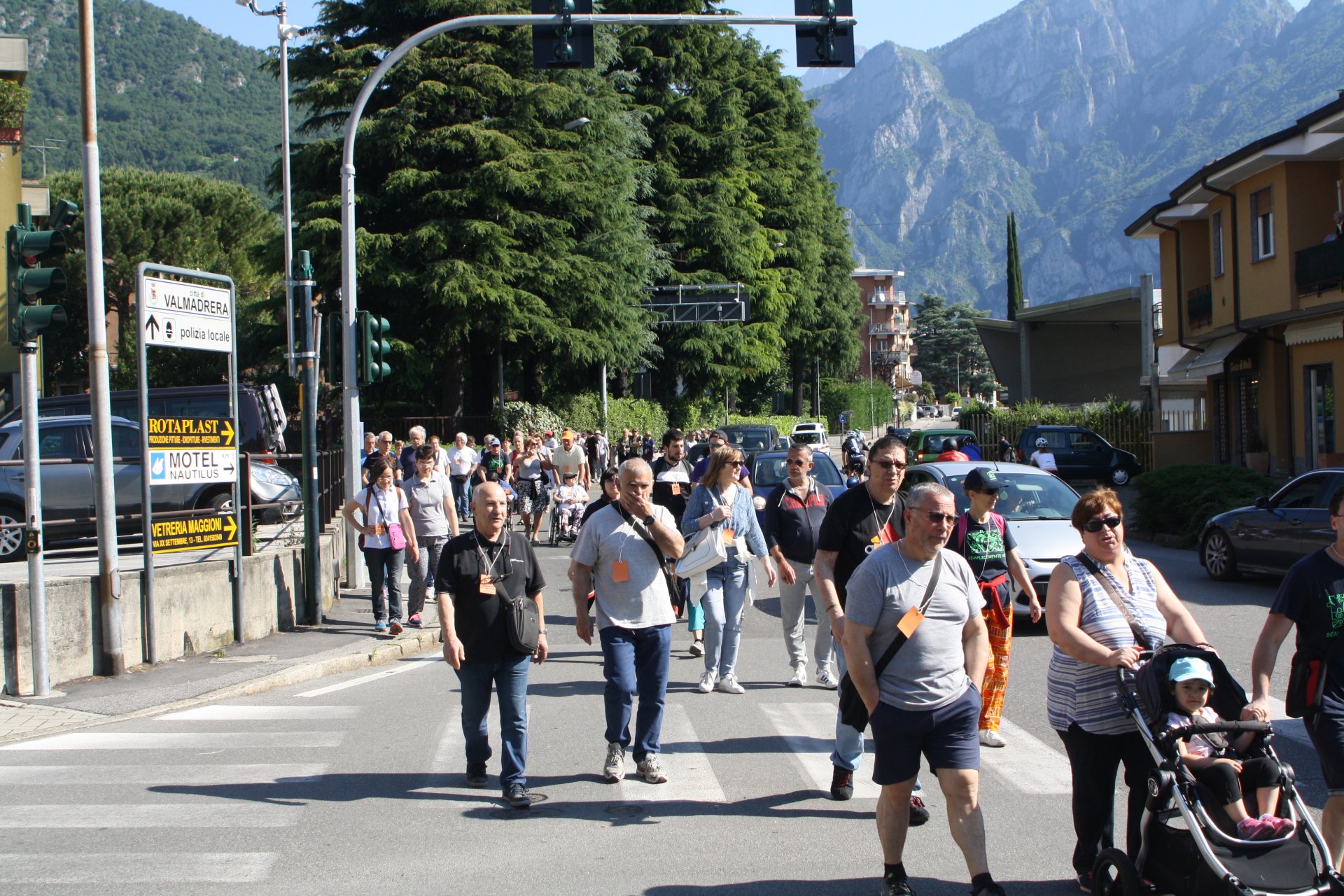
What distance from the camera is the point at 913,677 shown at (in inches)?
185

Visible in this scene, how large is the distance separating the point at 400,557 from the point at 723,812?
643cm

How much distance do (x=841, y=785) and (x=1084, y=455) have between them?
Answer: 31.1 metres

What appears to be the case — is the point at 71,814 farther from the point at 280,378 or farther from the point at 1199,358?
the point at 280,378

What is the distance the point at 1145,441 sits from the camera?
1517 inches

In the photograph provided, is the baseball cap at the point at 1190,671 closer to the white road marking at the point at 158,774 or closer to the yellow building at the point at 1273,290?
the white road marking at the point at 158,774

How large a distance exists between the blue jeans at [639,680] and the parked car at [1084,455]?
2976cm

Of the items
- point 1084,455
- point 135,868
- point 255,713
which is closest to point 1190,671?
point 135,868

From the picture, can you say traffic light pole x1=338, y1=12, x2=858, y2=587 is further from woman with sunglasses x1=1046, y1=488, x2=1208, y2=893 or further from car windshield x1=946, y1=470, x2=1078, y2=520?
woman with sunglasses x1=1046, y1=488, x2=1208, y2=893

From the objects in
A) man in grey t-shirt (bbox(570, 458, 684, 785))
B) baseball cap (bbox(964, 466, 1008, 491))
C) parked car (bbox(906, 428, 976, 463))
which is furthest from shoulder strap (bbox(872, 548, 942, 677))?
parked car (bbox(906, 428, 976, 463))

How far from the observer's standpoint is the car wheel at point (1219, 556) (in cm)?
1505

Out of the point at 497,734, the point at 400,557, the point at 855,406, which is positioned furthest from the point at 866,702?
the point at 855,406

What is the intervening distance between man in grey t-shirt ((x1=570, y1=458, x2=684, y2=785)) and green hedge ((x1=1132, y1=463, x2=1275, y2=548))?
564 inches

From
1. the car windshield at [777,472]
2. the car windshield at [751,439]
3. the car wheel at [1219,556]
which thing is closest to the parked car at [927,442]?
the car windshield at [751,439]

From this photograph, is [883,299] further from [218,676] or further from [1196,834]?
[1196,834]
